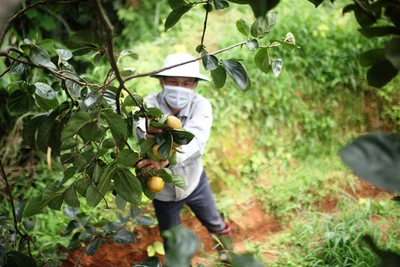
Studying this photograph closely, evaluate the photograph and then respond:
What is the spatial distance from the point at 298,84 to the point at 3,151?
8.40 feet

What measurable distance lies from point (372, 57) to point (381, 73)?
1.3 inches

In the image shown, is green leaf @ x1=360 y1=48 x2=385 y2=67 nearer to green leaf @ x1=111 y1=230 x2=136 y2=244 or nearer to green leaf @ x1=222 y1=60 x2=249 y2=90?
green leaf @ x1=222 y1=60 x2=249 y2=90

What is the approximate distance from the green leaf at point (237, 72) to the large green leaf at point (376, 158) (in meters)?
0.56

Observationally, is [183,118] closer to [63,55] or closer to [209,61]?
[63,55]

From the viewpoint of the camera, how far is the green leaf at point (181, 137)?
1016mm

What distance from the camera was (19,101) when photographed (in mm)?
1222

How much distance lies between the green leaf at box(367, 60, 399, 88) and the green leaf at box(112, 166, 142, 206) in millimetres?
588

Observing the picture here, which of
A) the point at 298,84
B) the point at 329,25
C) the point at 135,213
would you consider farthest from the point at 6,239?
the point at 329,25

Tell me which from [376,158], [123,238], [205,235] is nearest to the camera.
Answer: [376,158]

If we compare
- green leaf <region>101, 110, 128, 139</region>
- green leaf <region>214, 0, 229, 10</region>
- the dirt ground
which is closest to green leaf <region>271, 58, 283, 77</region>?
green leaf <region>214, 0, 229, 10</region>

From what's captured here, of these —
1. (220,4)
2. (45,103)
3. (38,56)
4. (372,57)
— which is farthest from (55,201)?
(372,57)

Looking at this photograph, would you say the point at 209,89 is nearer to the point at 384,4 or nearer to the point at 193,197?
the point at 193,197

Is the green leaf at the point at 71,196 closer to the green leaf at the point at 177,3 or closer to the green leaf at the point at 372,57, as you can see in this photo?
the green leaf at the point at 177,3

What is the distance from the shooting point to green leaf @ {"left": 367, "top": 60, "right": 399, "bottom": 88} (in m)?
0.75
